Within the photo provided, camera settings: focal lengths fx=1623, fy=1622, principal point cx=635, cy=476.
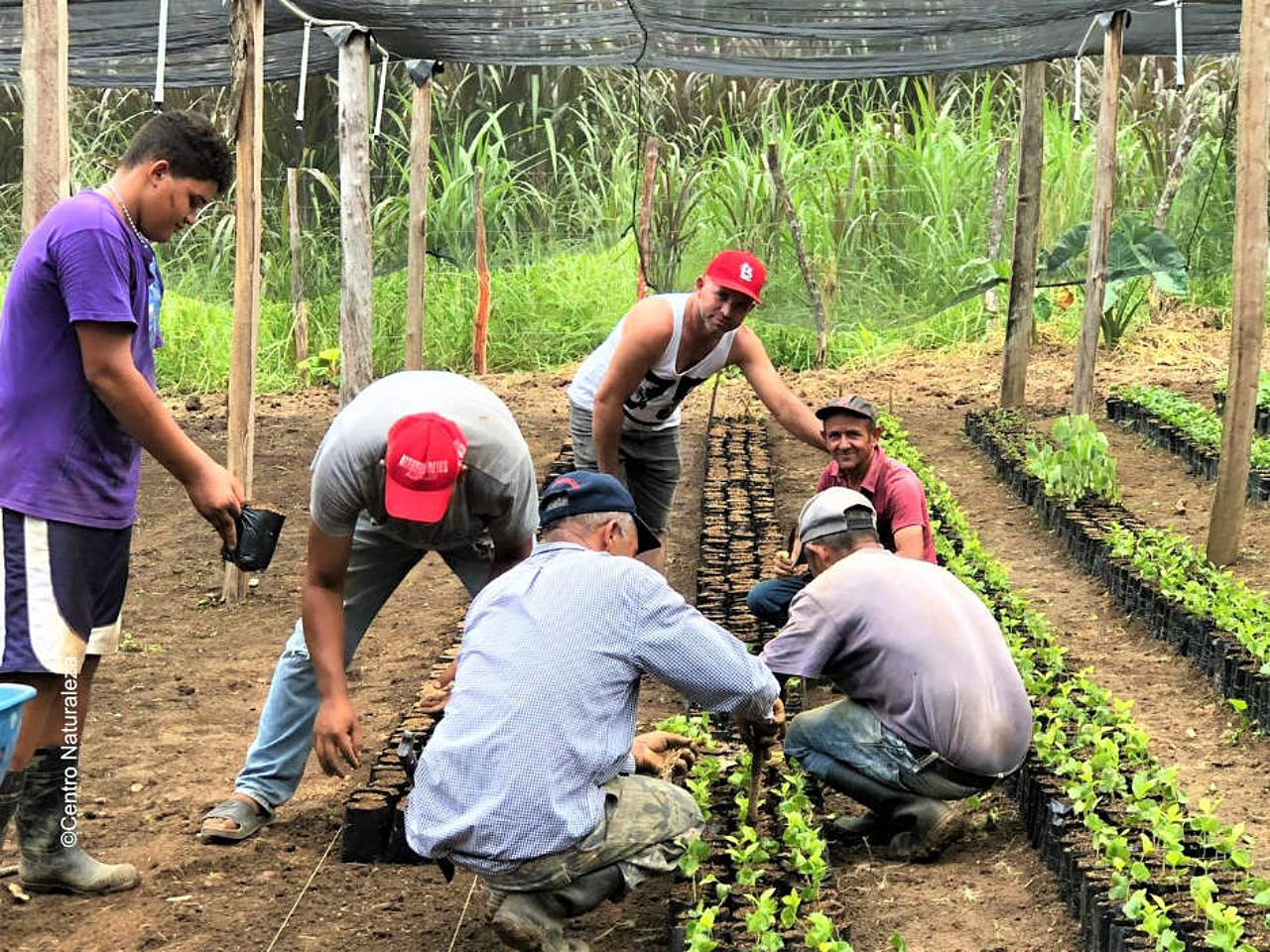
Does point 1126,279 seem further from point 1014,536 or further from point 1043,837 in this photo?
point 1043,837

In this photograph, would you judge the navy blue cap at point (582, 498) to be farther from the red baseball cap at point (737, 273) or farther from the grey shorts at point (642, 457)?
the grey shorts at point (642, 457)

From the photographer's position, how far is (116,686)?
609 centimetres

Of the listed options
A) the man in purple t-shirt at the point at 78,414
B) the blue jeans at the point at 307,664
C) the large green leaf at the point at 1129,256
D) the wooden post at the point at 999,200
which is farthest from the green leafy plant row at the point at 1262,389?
the man in purple t-shirt at the point at 78,414

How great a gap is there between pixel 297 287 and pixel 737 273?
8.76 meters

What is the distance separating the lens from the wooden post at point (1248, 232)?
6.87 m

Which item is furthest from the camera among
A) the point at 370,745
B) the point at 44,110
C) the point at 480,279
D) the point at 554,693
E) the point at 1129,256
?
the point at 480,279

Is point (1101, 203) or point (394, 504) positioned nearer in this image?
point (394, 504)

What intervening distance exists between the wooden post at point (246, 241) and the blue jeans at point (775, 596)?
7.61ft

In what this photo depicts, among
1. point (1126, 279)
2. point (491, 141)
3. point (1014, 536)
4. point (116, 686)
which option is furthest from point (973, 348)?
point (116, 686)

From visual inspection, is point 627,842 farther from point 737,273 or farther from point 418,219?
point 418,219

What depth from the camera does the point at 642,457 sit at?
6.12 metres

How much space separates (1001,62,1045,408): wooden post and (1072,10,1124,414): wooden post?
63.3 inches

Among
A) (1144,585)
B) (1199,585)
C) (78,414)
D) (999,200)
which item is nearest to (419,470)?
(78,414)

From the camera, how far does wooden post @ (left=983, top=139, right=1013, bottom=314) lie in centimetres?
1290
